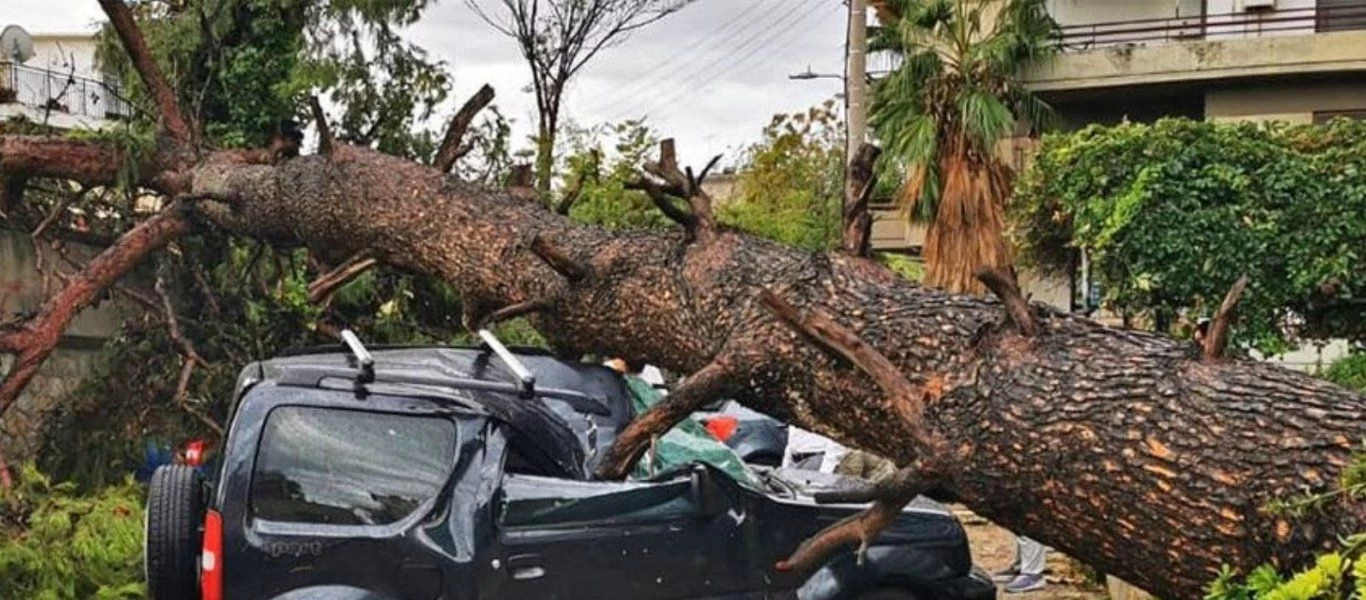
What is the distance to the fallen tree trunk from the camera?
11.1 feet

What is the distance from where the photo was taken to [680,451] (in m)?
6.61

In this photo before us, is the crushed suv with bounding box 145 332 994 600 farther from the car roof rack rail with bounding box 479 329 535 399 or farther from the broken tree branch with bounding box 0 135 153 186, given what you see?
the broken tree branch with bounding box 0 135 153 186

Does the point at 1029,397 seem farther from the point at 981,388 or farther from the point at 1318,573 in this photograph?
the point at 1318,573

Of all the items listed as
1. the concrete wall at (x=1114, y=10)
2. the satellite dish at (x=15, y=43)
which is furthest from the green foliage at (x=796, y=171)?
the satellite dish at (x=15, y=43)

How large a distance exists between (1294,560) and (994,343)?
127 cm

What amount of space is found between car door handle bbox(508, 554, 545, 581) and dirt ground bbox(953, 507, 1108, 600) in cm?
314

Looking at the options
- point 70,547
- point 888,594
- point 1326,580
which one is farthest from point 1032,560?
point 1326,580

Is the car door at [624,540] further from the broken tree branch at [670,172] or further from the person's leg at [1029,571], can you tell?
the person's leg at [1029,571]

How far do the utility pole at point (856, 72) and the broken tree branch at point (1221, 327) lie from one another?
11258 mm

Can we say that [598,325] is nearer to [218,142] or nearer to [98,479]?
[98,479]

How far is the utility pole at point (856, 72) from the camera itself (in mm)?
15016

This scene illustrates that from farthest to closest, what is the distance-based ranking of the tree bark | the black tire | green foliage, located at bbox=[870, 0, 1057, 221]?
green foliage, located at bbox=[870, 0, 1057, 221] → the black tire → the tree bark

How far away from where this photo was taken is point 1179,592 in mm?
3533

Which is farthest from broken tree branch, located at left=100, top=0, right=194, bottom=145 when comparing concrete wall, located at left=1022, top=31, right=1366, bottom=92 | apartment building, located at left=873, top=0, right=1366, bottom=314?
concrete wall, located at left=1022, top=31, right=1366, bottom=92
